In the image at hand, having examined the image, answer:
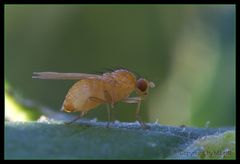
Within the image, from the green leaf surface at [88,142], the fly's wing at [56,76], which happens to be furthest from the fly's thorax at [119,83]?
the green leaf surface at [88,142]

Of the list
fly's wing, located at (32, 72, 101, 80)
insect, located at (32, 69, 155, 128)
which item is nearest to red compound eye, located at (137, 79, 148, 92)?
insect, located at (32, 69, 155, 128)

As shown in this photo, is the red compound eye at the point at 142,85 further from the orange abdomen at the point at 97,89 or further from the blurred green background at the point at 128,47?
the blurred green background at the point at 128,47

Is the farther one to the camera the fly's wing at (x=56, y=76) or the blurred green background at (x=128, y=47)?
the blurred green background at (x=128, y=47)

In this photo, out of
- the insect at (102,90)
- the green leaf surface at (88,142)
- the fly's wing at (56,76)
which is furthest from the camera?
the insect at (102,90)

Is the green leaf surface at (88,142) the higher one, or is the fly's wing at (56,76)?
the fly's wing at (56,76)

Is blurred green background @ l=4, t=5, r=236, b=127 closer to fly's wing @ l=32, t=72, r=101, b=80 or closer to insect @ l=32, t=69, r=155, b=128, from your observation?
insect @ l=32, t=69, r=155, b=128

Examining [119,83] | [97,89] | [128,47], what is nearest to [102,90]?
[97,89]
